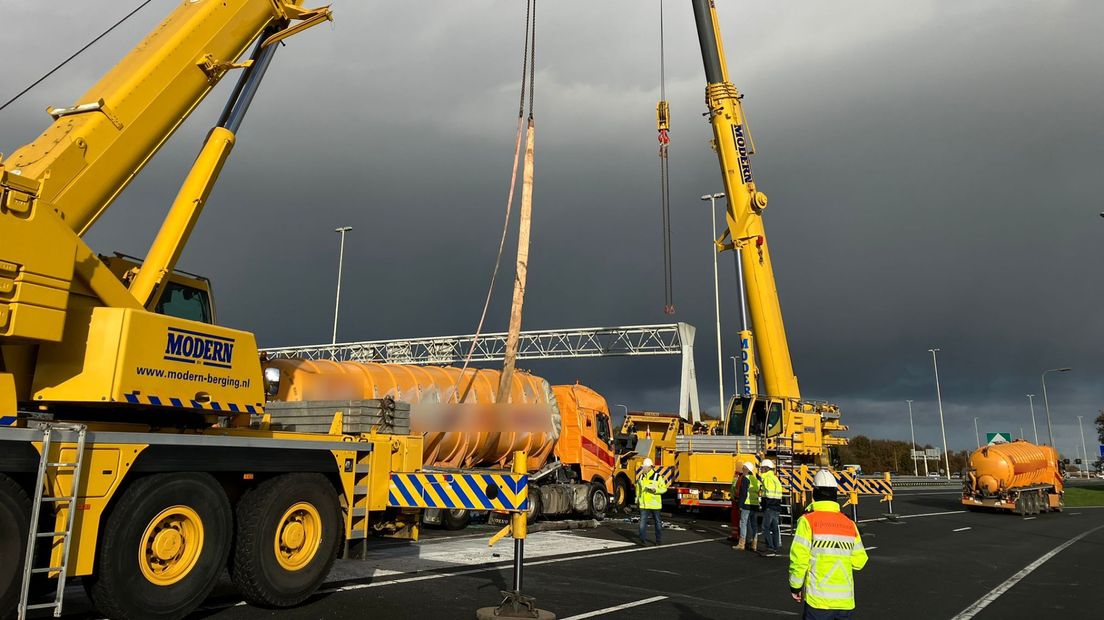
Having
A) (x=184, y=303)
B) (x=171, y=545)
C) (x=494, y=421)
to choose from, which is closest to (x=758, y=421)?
(x=494, y=421)

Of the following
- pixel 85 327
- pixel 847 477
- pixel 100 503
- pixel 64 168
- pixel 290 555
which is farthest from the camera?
pixel 847 477

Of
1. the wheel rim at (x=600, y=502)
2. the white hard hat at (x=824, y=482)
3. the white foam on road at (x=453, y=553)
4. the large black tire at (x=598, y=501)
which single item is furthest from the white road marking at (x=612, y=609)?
the wheel rim at (x=600, y=502)

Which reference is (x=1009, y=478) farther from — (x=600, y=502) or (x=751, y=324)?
(x=600, y=502)

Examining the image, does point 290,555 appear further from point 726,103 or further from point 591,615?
point 726,103

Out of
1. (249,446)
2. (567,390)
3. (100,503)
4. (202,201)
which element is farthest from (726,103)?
(100,503)

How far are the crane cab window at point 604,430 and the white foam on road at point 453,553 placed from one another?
4.30m

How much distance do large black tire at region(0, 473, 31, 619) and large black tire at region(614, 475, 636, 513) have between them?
17.3 metres

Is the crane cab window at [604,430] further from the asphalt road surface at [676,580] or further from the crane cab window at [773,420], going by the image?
the crane cab window at [773,420]

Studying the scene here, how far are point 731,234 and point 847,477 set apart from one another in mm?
7384

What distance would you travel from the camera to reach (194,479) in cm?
691

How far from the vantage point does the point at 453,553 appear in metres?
12.3

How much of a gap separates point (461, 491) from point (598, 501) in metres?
11.6

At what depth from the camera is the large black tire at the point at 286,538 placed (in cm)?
741

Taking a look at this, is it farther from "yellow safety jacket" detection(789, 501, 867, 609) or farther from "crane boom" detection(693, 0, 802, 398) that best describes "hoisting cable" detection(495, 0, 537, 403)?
"crane boom" detection(693, 0, 802, 398)
